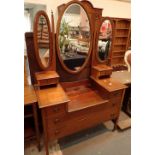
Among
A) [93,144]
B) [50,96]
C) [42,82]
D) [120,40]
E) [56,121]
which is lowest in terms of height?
[93,144]

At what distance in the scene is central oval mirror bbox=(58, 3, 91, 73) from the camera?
154 centimetres

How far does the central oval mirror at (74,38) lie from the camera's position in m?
1.54

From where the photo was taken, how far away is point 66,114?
1416 millimetres

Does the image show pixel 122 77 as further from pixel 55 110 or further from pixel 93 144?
pixel 55 110

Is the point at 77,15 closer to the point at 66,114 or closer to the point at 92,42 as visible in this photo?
the point at 92,42

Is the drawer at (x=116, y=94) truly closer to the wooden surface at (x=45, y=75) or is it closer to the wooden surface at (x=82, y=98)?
the wooden surface at (x=82, y=98)

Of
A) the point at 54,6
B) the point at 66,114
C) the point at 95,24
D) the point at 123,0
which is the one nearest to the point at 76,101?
the point at 66,114

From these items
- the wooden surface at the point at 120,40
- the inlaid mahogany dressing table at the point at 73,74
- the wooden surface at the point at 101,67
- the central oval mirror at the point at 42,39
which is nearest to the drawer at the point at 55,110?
Result: the inlaid mahogany dressing table at the point at 73,74

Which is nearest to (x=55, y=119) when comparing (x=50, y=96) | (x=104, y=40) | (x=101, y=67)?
(x=50, y=96)

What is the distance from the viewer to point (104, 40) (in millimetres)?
1835

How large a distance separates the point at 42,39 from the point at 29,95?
605mm

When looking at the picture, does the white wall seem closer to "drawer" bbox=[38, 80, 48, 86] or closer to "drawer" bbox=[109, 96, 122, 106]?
"drawer" bbox=[38, 80, 48, 86]

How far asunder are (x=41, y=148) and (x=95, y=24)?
1651 mm
